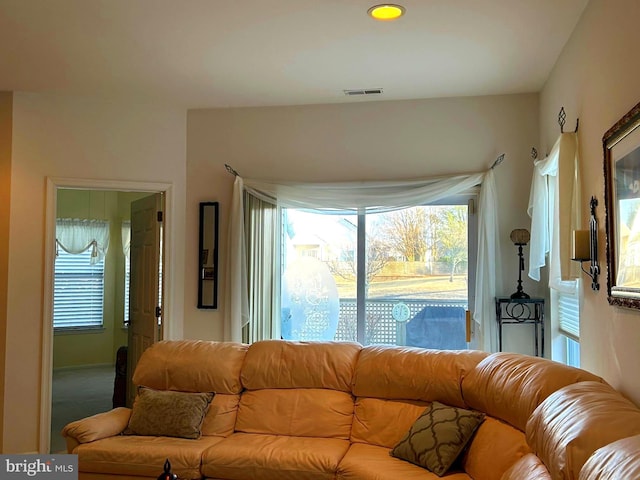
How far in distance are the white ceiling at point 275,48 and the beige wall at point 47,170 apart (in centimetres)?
22

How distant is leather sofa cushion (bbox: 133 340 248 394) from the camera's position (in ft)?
11.9

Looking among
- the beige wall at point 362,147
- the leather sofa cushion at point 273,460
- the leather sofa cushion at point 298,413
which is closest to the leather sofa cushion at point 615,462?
the leather sofa cushion at point 273,460

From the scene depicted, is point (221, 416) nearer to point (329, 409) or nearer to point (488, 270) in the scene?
point (329, 409)

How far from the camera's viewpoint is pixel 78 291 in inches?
303

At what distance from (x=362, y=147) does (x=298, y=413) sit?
2.12 m

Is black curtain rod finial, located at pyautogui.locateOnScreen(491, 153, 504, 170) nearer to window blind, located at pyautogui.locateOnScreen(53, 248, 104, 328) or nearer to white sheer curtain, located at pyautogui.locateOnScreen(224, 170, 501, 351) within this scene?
white sheer curtain, located at pyautogui.locateOnScreen(224, 170, 501, 351)

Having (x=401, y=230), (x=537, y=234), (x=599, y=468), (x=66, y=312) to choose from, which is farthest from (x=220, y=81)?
(x=66, y=312)

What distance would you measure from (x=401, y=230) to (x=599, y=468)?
126 inches

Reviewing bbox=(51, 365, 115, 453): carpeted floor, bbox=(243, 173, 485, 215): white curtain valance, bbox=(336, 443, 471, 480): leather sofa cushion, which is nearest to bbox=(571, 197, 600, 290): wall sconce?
bbox=(336, 443, 471, 480): leather sofa cushion

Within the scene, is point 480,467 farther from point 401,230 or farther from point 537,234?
point 401,230

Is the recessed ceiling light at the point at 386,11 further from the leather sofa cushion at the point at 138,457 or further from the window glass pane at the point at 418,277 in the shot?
the leather sofa cushion at the point at 138,457

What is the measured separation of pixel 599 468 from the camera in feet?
4.58

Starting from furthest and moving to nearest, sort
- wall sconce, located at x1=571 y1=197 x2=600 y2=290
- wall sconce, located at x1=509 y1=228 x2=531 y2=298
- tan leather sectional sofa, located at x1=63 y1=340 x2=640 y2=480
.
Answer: wall sconce, located at x1=509 y1=228 x2=531 y2=298, wall sconce, located at x1=571 y1=197 x2=600 y2=290, tan leather sectional sofa, located at x1=63 y1=340 x2=640 y2=480

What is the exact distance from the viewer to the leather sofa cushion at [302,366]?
3561mm
